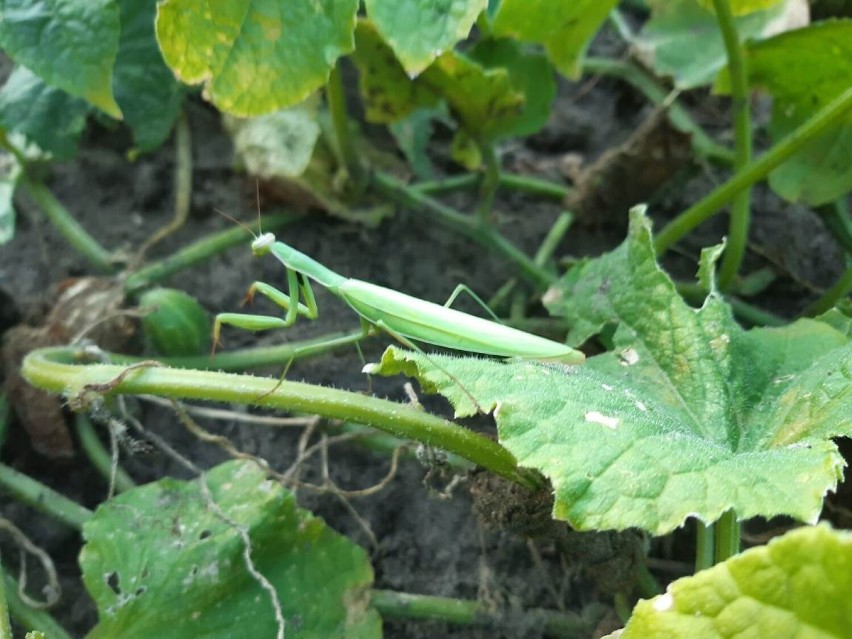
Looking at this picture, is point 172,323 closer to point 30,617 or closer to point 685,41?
point 30,617

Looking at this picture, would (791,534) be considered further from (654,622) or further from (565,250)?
(565,250)

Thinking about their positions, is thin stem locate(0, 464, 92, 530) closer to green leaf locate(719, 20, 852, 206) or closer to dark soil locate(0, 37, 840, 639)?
dark soil locate(0, 37, 840, 639)

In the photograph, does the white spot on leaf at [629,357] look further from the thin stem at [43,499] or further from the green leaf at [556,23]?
the thin stem at [43,499]

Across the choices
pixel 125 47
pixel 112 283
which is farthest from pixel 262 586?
pixel 125 47

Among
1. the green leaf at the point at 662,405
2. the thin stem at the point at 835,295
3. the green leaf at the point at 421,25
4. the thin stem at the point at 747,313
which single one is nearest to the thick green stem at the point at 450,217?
the thin stem at the point at 747,313

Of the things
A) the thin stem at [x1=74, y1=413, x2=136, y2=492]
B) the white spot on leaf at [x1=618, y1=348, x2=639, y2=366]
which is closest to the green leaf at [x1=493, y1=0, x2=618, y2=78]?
the white spot on leaf at [x1=618, y1=348, x2=639, y2=366]

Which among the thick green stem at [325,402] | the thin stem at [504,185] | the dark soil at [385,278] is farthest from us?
the thin stem at [504,185]
